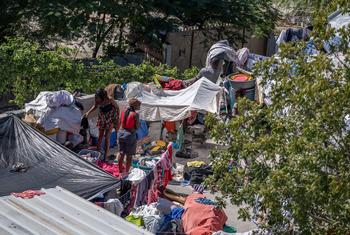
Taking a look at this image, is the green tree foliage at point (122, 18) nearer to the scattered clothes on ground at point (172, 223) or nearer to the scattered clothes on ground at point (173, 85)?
the scattered clothes on ground at point (173, 85)

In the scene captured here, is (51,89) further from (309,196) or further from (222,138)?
(309,196)

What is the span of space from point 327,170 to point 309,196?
0.95 feet

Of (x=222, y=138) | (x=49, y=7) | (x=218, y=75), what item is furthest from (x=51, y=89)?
(x=222, y=138)

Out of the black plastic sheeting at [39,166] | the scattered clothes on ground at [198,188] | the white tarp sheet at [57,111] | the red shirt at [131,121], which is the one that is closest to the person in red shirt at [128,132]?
the red shirt at [131,121]

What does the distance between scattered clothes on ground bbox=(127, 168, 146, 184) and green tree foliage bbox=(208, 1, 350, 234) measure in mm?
3447

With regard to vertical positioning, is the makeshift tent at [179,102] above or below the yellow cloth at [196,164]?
above

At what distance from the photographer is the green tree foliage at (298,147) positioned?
18.9 ft

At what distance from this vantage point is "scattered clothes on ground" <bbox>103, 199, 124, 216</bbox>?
9062 millimetres

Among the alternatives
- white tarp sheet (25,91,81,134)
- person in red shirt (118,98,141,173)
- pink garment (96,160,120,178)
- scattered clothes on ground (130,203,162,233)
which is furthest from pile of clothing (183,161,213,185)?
scattered clothes on ground (130,203,162,233)

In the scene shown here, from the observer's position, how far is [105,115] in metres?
12.5

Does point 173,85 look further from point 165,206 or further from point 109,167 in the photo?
point 165,206

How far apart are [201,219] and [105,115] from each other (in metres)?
3.82

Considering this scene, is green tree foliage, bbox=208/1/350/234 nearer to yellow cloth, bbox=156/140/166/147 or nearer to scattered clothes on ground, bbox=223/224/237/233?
scattered clothes on ground, bbox=223/224/237/233

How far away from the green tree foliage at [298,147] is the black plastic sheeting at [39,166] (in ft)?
9.30
